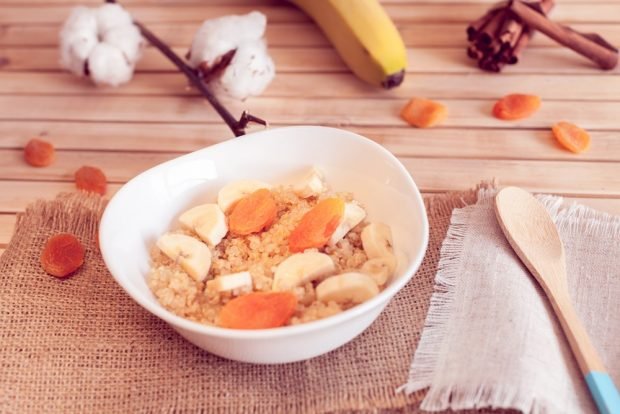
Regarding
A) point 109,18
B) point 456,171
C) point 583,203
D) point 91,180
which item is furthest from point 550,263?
point 109,18

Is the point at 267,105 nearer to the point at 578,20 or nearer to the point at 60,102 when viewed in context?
the point at 60,102

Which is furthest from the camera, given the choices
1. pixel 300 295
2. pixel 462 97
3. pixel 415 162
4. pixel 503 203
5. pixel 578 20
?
pixel 578 20

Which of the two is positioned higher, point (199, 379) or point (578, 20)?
point (578, 20)

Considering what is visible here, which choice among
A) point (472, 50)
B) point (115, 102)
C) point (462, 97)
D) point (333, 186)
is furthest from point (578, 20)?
point (115, 102)

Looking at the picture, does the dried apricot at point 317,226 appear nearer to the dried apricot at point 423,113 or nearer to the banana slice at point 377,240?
the banana slice at point 377,240

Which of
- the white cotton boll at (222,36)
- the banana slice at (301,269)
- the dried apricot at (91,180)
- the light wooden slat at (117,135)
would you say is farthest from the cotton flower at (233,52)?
the banana slice at (301,269)

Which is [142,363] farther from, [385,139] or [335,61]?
[335,61]
